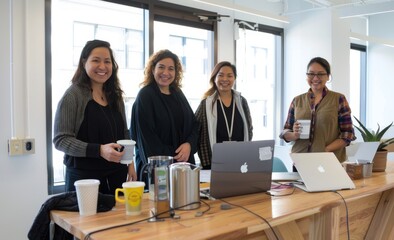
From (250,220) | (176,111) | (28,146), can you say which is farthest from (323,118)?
(28,146)

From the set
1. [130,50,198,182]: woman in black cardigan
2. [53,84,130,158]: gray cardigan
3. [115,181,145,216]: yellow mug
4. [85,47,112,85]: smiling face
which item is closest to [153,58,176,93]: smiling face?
[130,50,198,182]: woman in black cardigan

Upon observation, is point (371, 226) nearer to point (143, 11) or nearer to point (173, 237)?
point (173, 237)

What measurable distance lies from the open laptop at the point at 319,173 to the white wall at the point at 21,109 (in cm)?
195

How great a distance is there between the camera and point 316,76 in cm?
263

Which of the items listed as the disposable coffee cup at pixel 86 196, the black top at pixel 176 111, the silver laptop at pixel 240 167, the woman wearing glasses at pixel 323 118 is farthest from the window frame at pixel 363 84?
the disposable coffee cup at pixel 86 196

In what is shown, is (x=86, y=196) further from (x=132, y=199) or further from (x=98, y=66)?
(x=98, y=66)

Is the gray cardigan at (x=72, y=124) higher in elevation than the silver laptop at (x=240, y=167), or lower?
higher

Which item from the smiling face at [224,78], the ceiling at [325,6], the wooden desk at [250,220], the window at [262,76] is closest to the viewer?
the wooden desk at [250,220]

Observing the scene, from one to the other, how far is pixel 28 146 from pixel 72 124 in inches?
42.5

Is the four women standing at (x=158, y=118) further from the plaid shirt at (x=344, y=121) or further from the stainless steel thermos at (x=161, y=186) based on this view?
the stainless steel thermos at (x=161, y=186)

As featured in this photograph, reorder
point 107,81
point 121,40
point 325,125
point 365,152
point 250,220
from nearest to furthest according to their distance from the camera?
point 250,220, point 107,81, point 365,152, point 325,125, point 121,40

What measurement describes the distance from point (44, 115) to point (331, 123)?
84.4 inches

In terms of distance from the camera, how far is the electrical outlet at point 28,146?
8.78ft

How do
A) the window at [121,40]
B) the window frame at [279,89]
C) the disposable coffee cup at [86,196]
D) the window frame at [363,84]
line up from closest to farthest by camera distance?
the disposable coffee cup at [86,196] → the window at [121,40] → the window frame at [279,89] → the window frame at [363,84]
